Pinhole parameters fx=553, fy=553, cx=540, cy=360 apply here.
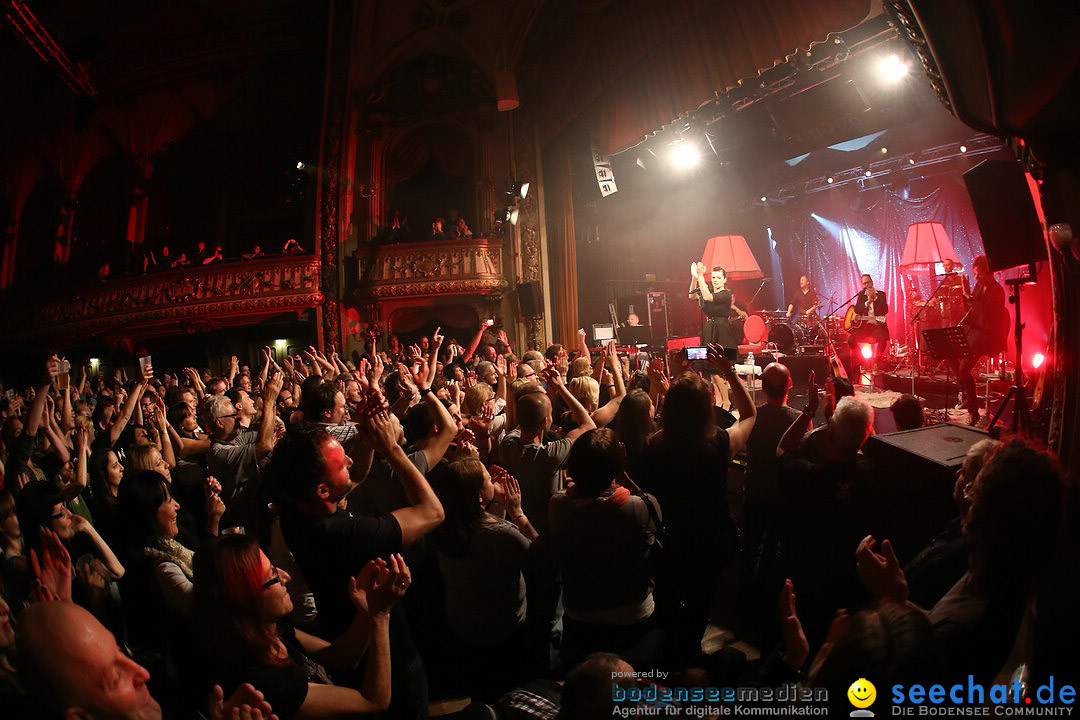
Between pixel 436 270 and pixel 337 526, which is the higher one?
pixel 436 270

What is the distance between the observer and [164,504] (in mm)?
2221

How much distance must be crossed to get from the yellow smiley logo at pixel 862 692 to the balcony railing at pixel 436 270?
1156cm

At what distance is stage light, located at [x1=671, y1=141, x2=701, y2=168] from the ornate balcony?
8.47 meters

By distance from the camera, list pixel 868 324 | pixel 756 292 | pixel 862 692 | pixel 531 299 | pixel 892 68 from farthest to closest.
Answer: pixel 756 292, pixel 531 299, pixel 868 324, pixel 892 68, pixel 862 692

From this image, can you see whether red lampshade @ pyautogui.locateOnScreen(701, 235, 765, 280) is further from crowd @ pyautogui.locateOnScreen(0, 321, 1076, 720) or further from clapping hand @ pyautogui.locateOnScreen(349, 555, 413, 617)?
clapping hand @ pyautogui.locateOnScreen(349, 555, 413, 617)

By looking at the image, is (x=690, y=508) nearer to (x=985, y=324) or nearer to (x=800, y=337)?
(x=985, y=324)

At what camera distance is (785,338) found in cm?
991

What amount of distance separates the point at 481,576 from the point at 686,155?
11002 mm

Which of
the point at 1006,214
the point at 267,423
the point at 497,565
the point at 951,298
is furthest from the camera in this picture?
the point at 951,298

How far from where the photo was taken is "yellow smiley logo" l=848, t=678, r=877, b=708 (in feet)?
3.24

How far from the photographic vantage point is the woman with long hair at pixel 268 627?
1.35m

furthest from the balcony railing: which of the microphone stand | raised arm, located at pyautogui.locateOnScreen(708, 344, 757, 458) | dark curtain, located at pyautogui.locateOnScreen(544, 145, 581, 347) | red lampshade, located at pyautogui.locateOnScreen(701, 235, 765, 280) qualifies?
raised arm, located at pyautogui.locateOnScreen(708, 344, 757, 458)

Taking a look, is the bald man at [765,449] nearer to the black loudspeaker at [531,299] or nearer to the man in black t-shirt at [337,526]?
the man in black t-shirt at [337,526]

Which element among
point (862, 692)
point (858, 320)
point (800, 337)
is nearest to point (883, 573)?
point (862, 692)
